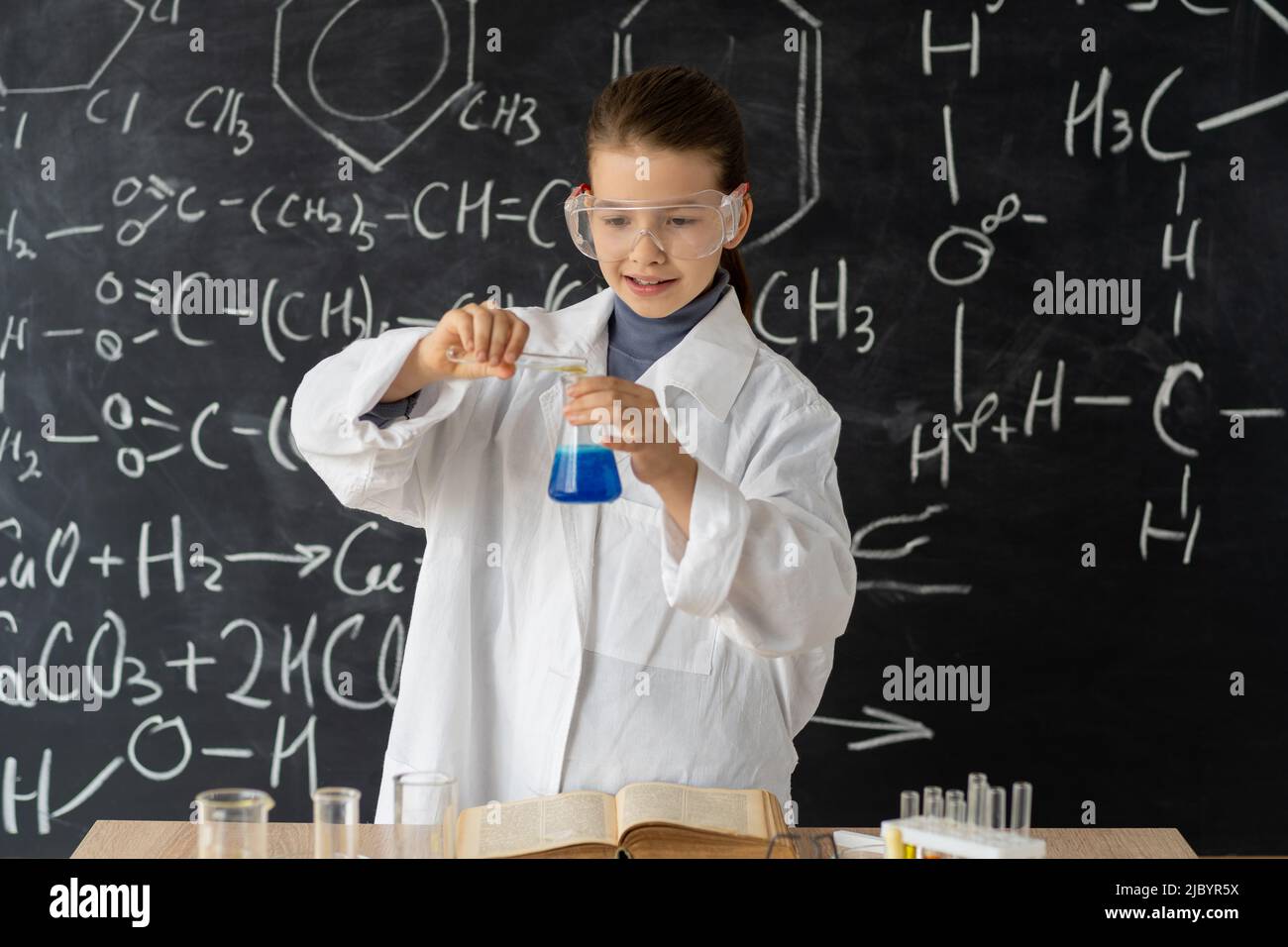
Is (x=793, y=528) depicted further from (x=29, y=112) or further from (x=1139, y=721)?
(x=29, y=112)

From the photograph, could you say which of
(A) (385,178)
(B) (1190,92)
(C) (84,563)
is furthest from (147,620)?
(B) (1190,92)

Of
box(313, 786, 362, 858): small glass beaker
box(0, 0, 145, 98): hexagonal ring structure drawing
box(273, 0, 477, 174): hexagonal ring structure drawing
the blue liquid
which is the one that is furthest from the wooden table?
box(0, 0, 145, 98): hexagonal ring structure drawing

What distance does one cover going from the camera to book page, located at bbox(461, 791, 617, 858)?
1.34m

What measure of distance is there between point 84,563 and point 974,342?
2.01m

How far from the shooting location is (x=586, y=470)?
1516 mm

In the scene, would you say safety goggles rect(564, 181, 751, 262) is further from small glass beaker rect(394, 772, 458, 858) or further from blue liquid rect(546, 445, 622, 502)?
small glass beaker rect(394, 772, 458, 858)

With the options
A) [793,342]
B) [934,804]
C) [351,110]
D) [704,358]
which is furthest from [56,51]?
[934,804]

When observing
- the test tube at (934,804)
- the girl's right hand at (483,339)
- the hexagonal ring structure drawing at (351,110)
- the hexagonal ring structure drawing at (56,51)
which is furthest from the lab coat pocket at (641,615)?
the hexagonal ring structure drawing at (56,51)

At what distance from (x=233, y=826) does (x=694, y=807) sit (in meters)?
0.48

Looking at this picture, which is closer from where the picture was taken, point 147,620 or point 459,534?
point 459,534

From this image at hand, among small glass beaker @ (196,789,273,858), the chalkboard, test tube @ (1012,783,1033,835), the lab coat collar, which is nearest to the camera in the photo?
small glass beaker @ (196,789,273,858)

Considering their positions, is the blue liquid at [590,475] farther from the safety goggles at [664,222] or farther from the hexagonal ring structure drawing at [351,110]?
the hexagonal ring structure drawing at [351,110]

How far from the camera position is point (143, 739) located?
294 centimetres

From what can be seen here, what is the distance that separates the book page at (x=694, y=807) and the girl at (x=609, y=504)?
0.15 meters
